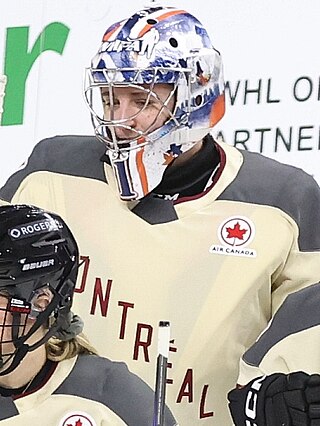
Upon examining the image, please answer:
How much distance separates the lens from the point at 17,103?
8.07ft

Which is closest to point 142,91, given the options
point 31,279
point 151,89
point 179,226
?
point 151,89

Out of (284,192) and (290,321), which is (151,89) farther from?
(290,321)

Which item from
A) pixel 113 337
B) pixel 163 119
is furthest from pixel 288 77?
pixel 113 337

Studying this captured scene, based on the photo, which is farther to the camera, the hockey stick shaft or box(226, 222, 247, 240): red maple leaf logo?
box(226, 222, 247, 240): red maple leaf logo

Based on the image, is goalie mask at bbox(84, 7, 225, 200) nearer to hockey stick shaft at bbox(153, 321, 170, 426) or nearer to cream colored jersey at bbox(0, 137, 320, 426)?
cream colored jersey at bbox(0, 137, 320, 426)

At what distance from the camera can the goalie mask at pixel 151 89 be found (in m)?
1.84

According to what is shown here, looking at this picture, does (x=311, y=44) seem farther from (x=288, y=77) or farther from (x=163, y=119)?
(x=163, y=119)

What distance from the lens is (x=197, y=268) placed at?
1.90 metres

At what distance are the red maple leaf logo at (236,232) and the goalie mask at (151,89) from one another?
11 cm

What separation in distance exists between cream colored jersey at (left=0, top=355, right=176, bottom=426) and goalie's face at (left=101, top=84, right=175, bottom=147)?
→ 30 centimetres

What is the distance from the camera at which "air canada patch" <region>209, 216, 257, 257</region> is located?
6.23 feet

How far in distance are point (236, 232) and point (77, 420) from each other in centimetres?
34

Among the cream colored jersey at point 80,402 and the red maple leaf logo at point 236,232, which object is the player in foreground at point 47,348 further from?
the red maple leaf logo at point 236,232

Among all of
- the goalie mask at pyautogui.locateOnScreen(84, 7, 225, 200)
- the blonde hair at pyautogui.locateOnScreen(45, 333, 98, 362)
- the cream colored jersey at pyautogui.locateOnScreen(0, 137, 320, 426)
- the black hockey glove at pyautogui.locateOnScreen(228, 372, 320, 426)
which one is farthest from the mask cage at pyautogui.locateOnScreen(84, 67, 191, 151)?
the black hockey glove at pyautogui.locateOnScreen(228, 372, 320, 426)
